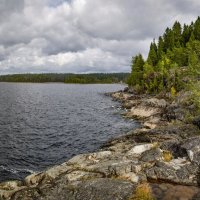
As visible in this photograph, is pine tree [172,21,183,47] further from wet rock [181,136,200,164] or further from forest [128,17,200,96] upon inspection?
wet rock [181,136,200,164]

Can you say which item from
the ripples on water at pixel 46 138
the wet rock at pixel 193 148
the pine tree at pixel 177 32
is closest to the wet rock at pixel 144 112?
the ripples on water at pixel 46 138

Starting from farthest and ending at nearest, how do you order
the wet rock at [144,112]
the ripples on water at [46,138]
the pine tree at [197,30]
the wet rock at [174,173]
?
the pine tree at [197,30] → the wet rock at [144,112] → the ripples on water at [46,138] → the wet rock at [174,173]

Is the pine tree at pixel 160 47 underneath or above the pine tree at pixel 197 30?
underneath

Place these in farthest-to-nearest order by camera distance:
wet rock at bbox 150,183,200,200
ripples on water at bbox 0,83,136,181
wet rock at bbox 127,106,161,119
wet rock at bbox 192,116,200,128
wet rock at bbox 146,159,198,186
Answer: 1. wet rock at bbox 127,106,161,119
2. wet rock at bbox 192,116,200,128
3. ripples on water at bbox 0,83,136,181
4. wet rock at bbox 146,159,198,186
5. wet rock at bbox 150,183,200,200

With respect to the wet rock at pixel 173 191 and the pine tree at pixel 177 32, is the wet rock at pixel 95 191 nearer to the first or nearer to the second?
the wet rock at pixel 173 191

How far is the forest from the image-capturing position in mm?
88938

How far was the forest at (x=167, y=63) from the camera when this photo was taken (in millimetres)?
88938

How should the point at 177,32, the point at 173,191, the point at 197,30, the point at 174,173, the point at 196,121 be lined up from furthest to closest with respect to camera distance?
1. the point at 177,32
2. the point at 197,30
3. the point at 196,121
4. the point at 174,173
5. the point at 173,191

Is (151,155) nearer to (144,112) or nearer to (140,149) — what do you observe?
(140,149)

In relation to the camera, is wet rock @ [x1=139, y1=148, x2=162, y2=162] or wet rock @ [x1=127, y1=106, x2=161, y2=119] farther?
wet rock @ [x1=127, y1=106, x2=161, y2=119]

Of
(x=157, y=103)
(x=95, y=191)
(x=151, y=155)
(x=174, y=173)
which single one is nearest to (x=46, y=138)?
(x=151, y=155)

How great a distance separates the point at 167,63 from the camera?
98125mm

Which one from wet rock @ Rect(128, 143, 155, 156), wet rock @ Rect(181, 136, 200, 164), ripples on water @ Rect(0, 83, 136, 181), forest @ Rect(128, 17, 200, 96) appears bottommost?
ripples on water @ Rect(0, 83, 136, 181)

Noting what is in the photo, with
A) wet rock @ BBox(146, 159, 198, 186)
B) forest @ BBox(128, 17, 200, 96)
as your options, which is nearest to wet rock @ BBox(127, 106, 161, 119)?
→ forest @ BBox(128, 17, 200, 96)
